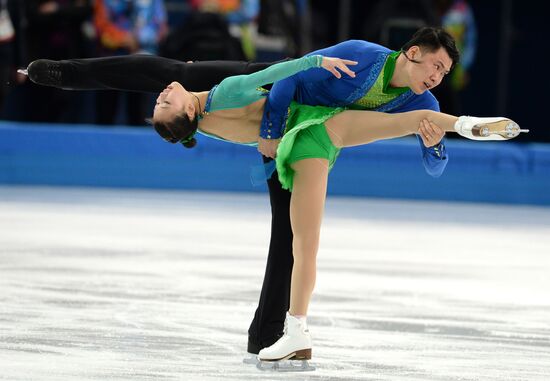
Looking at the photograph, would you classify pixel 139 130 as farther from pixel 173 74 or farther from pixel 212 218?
pixel 173 74

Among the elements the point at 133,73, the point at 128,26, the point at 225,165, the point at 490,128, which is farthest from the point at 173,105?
the point at 225,165

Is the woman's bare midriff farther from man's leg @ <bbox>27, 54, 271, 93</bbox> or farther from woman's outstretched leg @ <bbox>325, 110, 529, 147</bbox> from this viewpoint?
man's leg @ <bbox>27, 54, 271, 93</bbox>

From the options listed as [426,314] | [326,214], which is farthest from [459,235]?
[426,314]

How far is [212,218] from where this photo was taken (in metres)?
8.61

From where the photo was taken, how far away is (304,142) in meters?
4.07

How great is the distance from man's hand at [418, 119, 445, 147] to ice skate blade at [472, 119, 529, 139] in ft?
0.69

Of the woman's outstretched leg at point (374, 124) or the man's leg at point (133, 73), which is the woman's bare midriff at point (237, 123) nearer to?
the woman's outstretched leg at point (374, 124)

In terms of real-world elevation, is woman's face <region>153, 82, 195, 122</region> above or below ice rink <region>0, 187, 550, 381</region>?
above

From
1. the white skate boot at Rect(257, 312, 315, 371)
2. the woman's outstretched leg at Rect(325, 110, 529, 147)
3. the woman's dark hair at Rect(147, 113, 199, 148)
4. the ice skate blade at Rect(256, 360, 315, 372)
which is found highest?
the woman's outstretched leg at Rect(325, 110, 529, 147)

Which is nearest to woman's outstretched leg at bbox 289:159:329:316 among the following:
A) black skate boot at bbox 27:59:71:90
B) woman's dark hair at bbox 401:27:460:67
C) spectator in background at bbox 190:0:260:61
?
woman's dark hair at bbox 401:27:460:67

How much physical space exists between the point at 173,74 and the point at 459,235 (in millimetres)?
3842

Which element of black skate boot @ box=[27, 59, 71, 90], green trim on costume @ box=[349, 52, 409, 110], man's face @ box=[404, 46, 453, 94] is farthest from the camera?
black skate boot @ box=[27, 59, 71, 90]

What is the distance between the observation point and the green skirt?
13.2 feet

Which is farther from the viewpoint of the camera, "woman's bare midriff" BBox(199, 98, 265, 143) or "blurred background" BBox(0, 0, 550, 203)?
"blurred background" BBox(0, 0, 550, 203)
